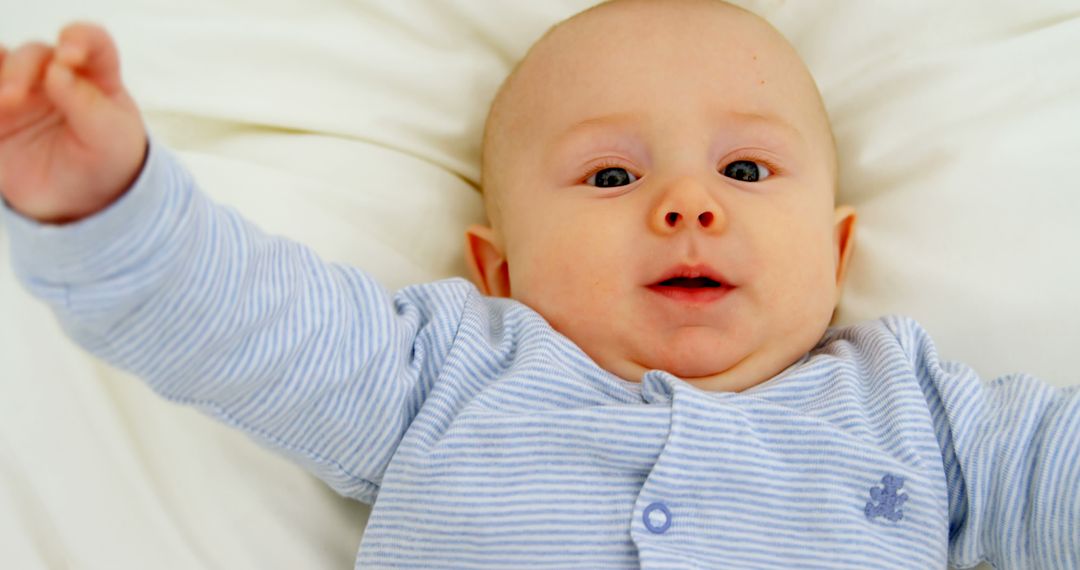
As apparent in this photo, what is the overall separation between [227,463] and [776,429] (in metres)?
0.66

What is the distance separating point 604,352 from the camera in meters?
1.34

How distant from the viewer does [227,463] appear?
1.33 meters

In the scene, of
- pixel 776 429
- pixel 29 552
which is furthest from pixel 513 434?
pixel 29 552

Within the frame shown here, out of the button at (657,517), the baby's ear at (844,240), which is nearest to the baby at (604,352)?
the button at (657,517)

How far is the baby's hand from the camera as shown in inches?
34.4

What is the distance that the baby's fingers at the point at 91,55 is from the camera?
33.4 inches

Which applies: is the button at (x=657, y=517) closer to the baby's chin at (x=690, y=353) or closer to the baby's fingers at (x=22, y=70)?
the baby's chin at (x=690, y=353)

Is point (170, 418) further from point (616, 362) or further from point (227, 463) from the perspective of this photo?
point (616, 362)

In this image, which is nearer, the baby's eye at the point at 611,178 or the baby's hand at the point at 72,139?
the baby's hand at the point at 72,139

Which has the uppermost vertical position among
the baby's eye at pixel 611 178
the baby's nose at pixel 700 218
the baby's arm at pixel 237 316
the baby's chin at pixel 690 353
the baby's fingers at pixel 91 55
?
the baby's eye at pixel 611 178

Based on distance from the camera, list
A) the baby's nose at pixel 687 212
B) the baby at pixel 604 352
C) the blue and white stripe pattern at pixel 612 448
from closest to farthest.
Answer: the baby at pixel 604 352
the blue and white stripe pattern at pixel 612 448
the baby's nose at pixel 687 212

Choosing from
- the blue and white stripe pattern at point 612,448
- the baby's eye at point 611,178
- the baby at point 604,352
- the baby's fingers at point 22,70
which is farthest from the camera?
the baby's eye at point 611,178

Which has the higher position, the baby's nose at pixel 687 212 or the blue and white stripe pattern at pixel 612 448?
the baby's nose at pixel 687 212

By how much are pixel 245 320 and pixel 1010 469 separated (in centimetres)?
84
